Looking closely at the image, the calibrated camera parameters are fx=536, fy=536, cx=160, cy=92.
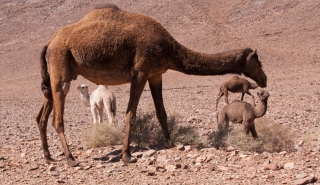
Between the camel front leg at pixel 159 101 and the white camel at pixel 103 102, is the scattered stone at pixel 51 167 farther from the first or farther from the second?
the white camel at pixel 103 102

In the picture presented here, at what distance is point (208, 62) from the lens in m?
9.74

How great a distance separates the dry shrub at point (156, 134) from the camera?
10.5 m

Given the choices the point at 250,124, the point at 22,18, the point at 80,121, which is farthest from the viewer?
the point at 22,18

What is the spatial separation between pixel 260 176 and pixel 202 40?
132 ft

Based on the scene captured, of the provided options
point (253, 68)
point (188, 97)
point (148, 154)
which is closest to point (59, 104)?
point (148, 154)

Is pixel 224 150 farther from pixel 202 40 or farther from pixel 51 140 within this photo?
pixel 202 40

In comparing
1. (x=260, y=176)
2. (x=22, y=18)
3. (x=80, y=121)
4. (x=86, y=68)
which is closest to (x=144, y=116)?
(x=86, y=68)

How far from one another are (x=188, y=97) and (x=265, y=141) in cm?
1285

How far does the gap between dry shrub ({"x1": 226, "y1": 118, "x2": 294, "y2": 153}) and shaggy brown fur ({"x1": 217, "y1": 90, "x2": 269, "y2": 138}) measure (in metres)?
0.31

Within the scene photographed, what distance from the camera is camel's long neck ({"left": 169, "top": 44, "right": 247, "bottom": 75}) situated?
382 inches

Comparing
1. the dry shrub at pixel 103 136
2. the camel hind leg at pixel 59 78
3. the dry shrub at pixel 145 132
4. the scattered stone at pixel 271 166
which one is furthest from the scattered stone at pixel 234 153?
the camel hind leg at pixel 59 78

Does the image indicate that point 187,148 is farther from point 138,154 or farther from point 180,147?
point 138,154

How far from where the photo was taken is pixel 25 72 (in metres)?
45.3

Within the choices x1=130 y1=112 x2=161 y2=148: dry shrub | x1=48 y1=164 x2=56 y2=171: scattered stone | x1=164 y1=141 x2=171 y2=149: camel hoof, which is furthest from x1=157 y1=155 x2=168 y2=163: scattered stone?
x1=48 y1=164 x2=56 y2=171: scattered stone
